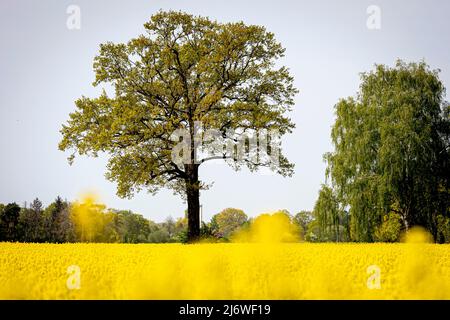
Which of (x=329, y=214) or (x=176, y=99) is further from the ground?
(x=176, y=99)

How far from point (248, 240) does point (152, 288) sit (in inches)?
45.3

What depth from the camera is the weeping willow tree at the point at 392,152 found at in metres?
28.1

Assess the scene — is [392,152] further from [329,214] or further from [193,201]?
[193,201]

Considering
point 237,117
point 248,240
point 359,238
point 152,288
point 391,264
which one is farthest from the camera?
point 359,238

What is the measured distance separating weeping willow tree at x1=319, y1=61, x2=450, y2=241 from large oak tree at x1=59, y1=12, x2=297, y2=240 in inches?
314

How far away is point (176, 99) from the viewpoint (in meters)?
22.8

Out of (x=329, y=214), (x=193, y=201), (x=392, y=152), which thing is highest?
(x=392, y=152)

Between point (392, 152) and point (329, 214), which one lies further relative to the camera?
point (329, 214)

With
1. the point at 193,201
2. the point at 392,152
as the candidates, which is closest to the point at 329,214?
the point at 392,152

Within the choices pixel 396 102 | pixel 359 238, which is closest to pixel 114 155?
pixel 359 238

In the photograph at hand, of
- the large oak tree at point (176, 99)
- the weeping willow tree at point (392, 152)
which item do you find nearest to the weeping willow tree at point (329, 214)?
the weeping willow tree at point (392, 152)

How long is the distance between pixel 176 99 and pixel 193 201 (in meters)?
5.07
